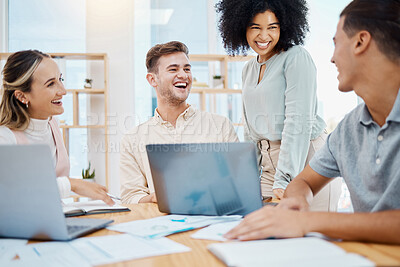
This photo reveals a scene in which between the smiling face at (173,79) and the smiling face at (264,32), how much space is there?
502 mm

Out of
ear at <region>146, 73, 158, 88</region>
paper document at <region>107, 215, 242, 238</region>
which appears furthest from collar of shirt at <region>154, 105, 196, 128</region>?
paper document at <region>107, 215, 242, 238</region>

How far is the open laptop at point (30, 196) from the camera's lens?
3.09ft

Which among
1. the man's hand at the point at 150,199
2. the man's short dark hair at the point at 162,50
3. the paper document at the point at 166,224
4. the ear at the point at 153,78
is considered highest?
the man's short dark hair at the point at 162,50

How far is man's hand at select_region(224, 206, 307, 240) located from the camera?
937mm

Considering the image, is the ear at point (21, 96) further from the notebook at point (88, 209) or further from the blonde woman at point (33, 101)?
the notebook at point (88, 209)

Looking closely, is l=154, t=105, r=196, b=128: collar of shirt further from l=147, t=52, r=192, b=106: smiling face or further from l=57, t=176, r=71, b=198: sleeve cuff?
l=57, t=176, r=71, b=198: sleeve cuff

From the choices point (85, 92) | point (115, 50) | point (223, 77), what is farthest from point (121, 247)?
point (115, 50)

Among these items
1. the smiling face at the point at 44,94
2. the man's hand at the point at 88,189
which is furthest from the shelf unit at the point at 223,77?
the man's hand at the point at 88,189

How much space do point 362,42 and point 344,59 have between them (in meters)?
0.08

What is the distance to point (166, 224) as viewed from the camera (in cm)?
118

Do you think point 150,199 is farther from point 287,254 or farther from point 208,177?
point 287,254

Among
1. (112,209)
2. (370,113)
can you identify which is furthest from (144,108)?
(370,113)

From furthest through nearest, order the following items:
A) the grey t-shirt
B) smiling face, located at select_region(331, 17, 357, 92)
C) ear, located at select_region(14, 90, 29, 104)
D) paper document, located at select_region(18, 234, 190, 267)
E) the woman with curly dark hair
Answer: ear, located at select_region(14, 90, 29, 104)
the woman with curly dark hair
smiling face, located at select_region(331, 17, 357, 92)
the grey t-shirt
paper document, located at select_region(18, 234, 190, 267)

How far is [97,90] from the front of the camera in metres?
4.47
